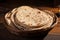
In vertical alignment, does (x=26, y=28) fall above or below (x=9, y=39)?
above

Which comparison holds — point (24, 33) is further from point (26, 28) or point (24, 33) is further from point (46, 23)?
point (46, 23)

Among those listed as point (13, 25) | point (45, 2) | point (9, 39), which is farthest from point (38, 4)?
point (13, 25)

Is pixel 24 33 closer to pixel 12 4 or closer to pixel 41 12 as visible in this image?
pixel 41 12

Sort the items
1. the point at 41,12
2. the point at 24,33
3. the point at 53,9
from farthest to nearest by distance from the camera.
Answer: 1. the point at 53,9
2. the point at 41,12
3. the point at 24,33

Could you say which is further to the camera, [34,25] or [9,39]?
[9,39]

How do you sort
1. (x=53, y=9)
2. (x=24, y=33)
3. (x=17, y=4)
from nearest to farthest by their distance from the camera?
(x=24, y=33), (x=53, y=9), (x=17, y=4)

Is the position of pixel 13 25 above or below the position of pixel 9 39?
above

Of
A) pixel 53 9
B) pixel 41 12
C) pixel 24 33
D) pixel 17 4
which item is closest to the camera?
pixel 24 33

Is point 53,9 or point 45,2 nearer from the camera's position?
point 53,9

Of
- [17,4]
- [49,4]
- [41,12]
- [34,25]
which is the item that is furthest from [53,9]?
[34,25]
